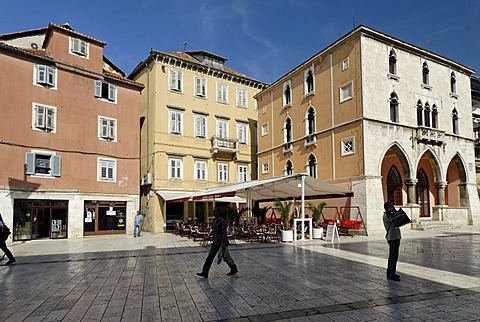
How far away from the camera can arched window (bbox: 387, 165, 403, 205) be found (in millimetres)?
24797

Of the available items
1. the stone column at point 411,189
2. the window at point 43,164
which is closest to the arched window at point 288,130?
the stone column at point 411,189

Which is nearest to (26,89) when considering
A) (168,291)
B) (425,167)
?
(168,291)

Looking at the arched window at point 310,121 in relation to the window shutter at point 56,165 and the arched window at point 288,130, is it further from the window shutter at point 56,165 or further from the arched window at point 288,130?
the window shutter at point 56,165

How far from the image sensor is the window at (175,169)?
27.1m

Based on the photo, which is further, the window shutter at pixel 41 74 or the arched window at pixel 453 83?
the arched window at pixel 453 83

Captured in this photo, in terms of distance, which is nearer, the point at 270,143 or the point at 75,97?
the point at 75,97

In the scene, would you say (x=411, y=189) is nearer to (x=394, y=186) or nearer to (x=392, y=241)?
(x=394, y=186)

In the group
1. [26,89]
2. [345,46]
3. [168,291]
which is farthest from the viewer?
[345,46]

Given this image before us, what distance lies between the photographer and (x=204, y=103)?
96.5 ft

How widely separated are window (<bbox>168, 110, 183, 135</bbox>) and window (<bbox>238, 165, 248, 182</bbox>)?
Result: 629cm

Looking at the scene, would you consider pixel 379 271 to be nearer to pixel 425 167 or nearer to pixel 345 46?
pixel 345 46

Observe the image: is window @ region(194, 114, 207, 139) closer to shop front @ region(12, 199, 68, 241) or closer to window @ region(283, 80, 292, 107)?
window @ region(283, 80, 292, 107)

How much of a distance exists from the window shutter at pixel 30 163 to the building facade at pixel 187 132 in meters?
8.00

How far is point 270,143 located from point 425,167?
11880mm
